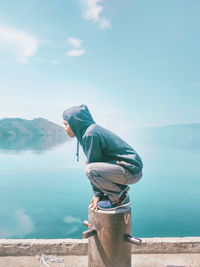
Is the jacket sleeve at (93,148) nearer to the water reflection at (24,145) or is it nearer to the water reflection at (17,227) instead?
the water reflection at (17,227)

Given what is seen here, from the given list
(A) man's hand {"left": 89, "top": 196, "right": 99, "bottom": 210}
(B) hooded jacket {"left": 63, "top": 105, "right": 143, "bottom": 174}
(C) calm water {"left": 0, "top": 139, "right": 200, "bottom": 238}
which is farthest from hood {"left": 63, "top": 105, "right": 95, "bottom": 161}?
(C) calm water {"left": 0, "top": 139, "right": 200, "bottom": 238}

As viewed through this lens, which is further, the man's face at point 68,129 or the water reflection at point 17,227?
the water reflection at point 17,227

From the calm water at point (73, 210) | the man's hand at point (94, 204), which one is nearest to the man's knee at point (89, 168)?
the man's hand at point (94, 204)

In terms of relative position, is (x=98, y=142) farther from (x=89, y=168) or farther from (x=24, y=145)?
(x=24, y=145)

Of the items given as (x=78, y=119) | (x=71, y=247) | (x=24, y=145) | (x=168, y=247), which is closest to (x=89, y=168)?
(x=78, y=119)

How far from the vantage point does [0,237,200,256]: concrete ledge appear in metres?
3.45

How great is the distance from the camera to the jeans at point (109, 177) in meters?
2.35

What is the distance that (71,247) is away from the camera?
137 inches

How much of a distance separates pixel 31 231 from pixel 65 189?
11706mm

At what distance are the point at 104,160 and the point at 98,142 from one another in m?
0.21

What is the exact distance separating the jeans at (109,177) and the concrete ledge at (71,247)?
4.80 ft

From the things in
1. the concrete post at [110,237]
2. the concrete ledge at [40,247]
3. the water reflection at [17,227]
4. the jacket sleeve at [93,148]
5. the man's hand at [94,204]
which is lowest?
the water reflection at [17,227]

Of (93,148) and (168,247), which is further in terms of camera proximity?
(168,247)

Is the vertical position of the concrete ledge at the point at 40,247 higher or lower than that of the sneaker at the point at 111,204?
lower
